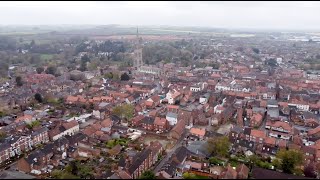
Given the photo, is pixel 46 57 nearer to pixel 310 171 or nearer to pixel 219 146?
pixel 219 146

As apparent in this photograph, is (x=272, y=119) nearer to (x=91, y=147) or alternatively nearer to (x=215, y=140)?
(x=215, y=140)

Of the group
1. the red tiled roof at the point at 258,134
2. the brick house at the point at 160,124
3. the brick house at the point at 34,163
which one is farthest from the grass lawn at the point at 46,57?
the red tiled roof at the point at 258,134

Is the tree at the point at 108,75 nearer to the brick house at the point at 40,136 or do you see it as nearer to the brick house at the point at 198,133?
the brick house at the point at 40,136

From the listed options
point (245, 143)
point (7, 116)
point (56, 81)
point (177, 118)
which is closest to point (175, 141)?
point (177, 118)

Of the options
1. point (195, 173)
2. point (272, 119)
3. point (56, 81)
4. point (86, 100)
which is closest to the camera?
point (195, 173)

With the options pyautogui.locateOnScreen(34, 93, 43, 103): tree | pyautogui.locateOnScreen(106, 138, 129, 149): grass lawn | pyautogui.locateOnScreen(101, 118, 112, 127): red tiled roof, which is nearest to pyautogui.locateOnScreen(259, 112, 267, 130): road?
pyautogui.locateOnScreen(106, 138, 129, 149): grass lawn

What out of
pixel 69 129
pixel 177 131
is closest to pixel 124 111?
pixel 69 129

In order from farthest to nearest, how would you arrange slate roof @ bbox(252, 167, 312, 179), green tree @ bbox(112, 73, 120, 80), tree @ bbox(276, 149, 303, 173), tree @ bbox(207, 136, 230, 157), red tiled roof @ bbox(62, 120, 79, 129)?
1. green tree @ bbox(112, 73, 120, 80)
2. red tiled roof @ bbox(62, 120, 79, 129)
3. tree @ bbox(207, 136, 230, 157)
4. tree @ bbox(276, 149, 303, 173)
5. slate roof @ bbox(252, 167, 312, 179)

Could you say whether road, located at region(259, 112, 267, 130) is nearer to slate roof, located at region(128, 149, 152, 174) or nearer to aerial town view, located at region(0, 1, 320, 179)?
aerial town view, located at region(0, 1, 320, 179)
